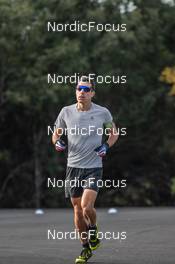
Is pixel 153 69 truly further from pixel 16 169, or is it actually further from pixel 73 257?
pixel 73 257

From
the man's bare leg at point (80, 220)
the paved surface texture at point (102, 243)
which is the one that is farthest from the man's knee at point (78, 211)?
the paved surface texture at point (102, 243)

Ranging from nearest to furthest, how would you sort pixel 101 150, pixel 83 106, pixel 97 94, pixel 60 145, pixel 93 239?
pixel 101 150 < pixel 83 106 < pixel 60 145 < pixel 93 239 < pixel 97 94

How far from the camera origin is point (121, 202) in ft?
108

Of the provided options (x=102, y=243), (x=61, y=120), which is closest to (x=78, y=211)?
(x=61, y=120)

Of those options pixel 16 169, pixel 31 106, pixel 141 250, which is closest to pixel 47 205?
pixel 16 169

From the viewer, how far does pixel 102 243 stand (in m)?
11.8

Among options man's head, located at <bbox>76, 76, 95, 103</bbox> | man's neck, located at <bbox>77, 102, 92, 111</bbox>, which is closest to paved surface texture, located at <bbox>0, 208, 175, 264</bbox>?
man's neck, located at <bbox>77, 102, 92, 111</bbox>

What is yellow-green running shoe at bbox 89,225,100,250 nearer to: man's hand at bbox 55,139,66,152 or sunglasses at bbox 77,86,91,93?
man's hand at bbox 55,139,66,152

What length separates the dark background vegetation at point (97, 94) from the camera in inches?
1167

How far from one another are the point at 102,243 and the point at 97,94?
21.5 meters

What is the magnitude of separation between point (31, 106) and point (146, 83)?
5.83 m

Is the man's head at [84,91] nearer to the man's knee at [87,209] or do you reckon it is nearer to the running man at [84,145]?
the running man at [84,145]

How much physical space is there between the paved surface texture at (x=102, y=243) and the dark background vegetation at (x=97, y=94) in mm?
12420

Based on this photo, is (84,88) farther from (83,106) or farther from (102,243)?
(102,243)
